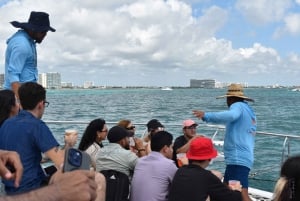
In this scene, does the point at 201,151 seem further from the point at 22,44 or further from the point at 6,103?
the point at 22,44

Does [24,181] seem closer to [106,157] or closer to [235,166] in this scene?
[106,157]

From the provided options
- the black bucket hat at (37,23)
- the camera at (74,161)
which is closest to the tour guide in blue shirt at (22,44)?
the black bucket hat at (37,23)

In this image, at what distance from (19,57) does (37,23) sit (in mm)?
341

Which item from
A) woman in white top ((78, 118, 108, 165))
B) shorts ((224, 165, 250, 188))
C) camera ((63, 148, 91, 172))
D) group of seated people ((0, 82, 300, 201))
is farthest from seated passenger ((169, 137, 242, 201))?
camera ((63, 148, 91, 172))

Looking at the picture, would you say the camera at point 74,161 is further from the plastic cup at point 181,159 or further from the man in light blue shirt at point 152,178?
the plastic cup at point 181,159

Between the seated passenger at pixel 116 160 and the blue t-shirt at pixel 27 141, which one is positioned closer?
the blue t-shirt at pixel 27 141

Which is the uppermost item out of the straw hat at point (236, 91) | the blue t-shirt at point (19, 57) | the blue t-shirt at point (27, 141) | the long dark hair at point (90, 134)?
the blue t-shirt at point (19, 57)

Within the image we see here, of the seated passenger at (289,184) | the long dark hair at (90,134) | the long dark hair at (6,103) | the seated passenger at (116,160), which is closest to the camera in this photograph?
the seated passenger at (289,184)

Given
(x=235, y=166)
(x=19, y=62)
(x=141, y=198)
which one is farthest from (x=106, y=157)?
(x=235, y=166)

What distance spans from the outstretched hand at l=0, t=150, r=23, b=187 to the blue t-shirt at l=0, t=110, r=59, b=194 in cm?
102

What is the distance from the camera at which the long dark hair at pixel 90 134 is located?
16.7 ft

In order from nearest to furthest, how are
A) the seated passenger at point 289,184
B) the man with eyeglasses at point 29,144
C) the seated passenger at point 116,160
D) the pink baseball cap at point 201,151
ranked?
the seated passenger at point 289,184 → the man with eyeglasses at point 29,144 → the pink baseball cap at point 201,151 → the seated passenger at point 116,160

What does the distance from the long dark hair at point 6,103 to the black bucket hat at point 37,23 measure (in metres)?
0.77

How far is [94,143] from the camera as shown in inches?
201
